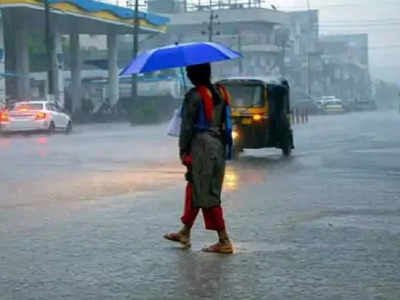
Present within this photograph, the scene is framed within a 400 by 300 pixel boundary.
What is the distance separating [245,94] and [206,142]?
13828 millimetres

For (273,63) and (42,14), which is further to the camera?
(273,63)

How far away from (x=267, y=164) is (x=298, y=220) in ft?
30.0

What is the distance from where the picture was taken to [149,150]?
24594 mm

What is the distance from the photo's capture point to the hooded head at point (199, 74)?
26.7ft

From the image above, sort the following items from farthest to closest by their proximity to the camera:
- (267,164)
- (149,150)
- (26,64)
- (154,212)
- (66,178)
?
(26,64)
(149,150)
(267,164)
(66,178)
(154,212)

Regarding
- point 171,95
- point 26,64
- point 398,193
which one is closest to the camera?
point 398,193

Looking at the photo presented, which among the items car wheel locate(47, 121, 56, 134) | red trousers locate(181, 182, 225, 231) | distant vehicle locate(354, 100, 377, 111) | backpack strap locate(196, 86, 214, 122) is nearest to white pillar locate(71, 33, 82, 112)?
car wheel locate(47, 121, 56, 134)

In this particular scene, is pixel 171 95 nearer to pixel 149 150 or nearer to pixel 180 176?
pixel 149 150

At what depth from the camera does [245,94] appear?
2178 cm

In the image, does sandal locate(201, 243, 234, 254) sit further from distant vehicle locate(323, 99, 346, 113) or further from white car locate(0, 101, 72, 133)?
distant vehicle locate(323, 99, 346, 113)

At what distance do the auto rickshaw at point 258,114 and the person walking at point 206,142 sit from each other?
42.2 ft

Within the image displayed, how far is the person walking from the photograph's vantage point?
8023 millimetres

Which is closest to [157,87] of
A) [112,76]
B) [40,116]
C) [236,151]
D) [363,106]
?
[112,76]

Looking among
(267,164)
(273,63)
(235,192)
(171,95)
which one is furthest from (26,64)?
(273,63)
